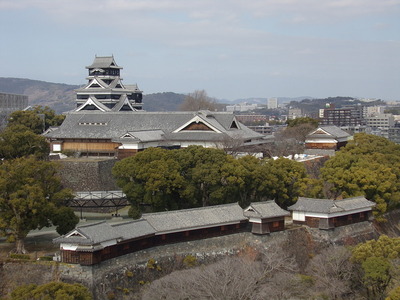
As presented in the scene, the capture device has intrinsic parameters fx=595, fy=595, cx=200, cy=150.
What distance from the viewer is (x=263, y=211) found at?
27375mm

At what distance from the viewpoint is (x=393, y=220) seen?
36.0 m

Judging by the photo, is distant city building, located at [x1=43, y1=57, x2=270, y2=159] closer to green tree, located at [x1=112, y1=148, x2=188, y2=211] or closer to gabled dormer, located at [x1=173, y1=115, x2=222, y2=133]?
gabled dormer, located at [x1=173, y1=115, x2=222, y2=133]

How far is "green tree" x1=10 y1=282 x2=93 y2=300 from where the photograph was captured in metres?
18.1

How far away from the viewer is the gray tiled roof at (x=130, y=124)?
3984 cm

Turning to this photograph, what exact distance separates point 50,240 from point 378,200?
59.0ft

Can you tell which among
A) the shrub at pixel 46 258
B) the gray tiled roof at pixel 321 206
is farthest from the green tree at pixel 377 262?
the shrub at pixel 46 258

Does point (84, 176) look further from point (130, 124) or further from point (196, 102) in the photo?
point (196, 102)

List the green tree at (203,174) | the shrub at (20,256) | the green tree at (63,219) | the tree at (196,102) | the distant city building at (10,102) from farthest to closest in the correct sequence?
the tree at (196,102) < the distant city building at (10,102) < the green tree at (203,174) < the green tree at (63,219) < the shrub at (20,256)

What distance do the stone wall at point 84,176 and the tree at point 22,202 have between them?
363 inches

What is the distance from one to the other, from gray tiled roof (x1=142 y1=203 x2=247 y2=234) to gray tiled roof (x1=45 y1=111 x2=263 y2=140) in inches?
494

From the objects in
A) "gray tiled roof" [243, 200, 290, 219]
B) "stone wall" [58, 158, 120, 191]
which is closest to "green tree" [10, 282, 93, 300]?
"gray tiled roof" [243, 200, 290, 219]

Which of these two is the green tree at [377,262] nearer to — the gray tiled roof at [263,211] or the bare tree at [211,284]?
the gray tiled roof at [263,211]

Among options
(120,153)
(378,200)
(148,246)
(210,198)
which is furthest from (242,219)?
(120,153)

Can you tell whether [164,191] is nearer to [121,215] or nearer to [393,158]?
[121,215]
